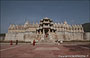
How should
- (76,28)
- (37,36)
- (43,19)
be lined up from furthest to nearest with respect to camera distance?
(76,28)
(43,19)
(37,36)

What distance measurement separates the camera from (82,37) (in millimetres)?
40750

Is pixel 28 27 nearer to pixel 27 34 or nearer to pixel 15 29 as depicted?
pixel 15 29

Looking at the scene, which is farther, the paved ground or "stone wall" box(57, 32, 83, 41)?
"stone wall" box(57, 32, 83, 41)

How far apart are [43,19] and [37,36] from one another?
10575 millimetres

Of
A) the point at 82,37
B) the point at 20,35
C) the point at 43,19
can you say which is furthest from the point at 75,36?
the point at 20,35

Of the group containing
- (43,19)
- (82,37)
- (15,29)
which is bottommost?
(82,37)

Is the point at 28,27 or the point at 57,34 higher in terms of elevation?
the point at 28,27

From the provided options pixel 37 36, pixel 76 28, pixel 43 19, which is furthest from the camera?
pixel 76 28

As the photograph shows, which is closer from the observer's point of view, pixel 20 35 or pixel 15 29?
pixel 20 35

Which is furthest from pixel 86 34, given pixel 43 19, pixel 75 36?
pixel 43 19

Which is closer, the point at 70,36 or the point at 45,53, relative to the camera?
the point at 45,53

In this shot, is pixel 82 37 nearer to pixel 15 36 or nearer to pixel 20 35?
pixel 20 35

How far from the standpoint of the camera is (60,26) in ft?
215

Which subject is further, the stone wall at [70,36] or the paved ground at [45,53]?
the stone wall at [70,36]
